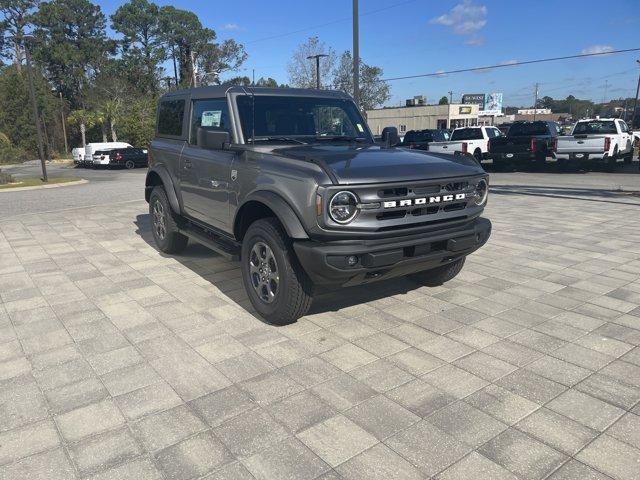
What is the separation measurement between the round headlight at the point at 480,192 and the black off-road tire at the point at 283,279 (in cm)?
172

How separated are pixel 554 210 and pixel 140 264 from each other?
824 centimetres

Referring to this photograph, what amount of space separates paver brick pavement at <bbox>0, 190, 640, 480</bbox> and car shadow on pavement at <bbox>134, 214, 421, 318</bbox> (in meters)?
0.03

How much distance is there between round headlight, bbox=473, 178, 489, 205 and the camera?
4.49 metres

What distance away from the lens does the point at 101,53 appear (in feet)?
194

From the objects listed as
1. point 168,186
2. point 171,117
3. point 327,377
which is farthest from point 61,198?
point 327,377

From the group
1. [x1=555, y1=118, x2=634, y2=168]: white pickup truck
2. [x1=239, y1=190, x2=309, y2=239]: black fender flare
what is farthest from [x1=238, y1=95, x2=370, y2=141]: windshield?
[x1=555, y1=118, x2=634, y2=168]: white pickup truck

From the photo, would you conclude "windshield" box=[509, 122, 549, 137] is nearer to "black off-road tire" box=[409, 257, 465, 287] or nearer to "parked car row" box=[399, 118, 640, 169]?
"parked car row" box=[399, 118, 640, 169]

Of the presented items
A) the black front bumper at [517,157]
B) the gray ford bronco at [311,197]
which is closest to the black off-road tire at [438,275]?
the gray ford bronco at [311,197]

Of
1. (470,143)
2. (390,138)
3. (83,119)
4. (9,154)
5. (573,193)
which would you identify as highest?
(83,119)

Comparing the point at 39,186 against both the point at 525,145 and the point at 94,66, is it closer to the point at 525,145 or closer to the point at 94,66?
the point at 525,145

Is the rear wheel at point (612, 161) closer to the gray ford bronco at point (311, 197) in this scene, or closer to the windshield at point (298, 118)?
the gray ford bronco at point (311, 197)

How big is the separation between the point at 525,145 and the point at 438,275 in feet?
54.8

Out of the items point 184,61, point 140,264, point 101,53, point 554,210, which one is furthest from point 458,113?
point 140,264

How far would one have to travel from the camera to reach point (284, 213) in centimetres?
389
